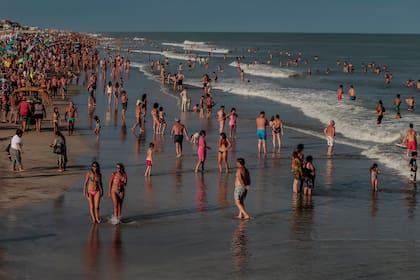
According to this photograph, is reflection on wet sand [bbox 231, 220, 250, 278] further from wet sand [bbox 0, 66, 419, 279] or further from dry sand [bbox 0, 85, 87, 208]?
dry sand [bbox 0, 85, 87, 208]

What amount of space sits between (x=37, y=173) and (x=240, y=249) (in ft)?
25.1

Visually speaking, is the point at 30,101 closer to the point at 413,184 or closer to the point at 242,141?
the point at 242,141

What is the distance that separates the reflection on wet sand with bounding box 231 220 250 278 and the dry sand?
14.8 ft

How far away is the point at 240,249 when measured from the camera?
12.4 meters

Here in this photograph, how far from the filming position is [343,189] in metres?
18.0

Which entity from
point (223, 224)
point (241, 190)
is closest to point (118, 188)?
point (223, 224)

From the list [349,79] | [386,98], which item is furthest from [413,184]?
[349,79]

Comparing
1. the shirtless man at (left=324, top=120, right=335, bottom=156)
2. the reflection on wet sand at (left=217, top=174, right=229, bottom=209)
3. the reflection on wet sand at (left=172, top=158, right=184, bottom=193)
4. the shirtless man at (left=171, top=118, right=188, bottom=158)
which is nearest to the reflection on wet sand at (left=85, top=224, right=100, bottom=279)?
the reflection on wet sand at (left=217, top=174, right=229, bottom=209)

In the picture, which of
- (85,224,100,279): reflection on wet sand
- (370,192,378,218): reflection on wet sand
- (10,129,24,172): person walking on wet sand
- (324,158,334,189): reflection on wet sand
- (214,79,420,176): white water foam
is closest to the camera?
(85,224,100,279): reflection on wet sand

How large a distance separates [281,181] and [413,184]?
3403 mm

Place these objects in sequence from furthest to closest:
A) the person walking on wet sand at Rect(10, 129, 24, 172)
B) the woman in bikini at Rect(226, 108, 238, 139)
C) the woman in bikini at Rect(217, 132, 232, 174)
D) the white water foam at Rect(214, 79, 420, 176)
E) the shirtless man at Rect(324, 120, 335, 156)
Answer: the woman in bikini at Rect(226, 108, 238, 139)
the white water foam at Rect(214, 79, 420, 176)
the shirtless man at Rect(324, 120, 335, 156)
the woman in bikini at Rect(217, 132, 232, 174)
the person walking on wet sand at Rect(10, 129, 24, 172)

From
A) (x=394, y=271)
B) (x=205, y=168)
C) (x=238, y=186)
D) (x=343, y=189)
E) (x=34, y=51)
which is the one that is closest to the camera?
(x=394, y=271)

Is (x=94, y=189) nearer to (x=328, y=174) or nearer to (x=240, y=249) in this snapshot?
(x=240, y=249)

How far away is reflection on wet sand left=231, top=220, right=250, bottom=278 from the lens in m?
11.4
